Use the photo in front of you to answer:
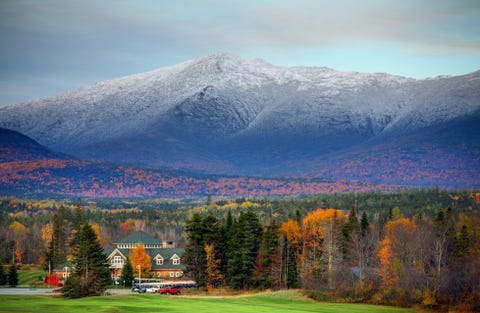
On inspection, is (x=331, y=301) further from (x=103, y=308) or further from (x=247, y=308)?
(x=103, y=308)

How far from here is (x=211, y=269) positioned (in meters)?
121

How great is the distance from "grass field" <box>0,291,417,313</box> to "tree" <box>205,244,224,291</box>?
1303cm

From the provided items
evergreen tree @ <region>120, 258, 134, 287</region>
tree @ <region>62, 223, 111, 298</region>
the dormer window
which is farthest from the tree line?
the dormer window

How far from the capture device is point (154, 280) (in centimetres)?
12950

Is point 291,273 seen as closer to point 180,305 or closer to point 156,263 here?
point 156,263

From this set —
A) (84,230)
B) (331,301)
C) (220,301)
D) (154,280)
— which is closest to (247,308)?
(220,301)

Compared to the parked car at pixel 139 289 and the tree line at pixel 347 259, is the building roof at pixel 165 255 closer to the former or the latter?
the tree line at pixel 347 259

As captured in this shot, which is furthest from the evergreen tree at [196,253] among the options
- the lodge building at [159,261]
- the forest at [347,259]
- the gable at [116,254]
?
the gable at [116,254]

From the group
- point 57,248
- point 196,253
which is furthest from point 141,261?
point 57,248

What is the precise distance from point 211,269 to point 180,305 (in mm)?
31938

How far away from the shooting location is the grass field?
82.9 meters

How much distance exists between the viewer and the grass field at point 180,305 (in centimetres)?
8294

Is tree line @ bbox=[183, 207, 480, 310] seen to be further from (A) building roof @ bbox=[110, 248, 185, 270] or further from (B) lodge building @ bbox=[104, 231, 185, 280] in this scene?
(A) building roof @ bbox=[110, 248, 185, 270]

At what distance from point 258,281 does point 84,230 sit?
73.8ft
